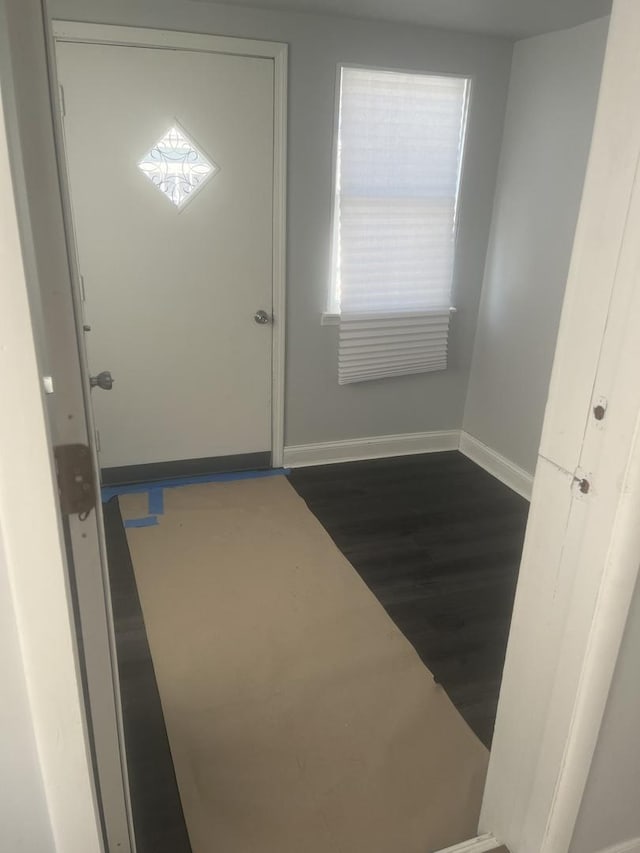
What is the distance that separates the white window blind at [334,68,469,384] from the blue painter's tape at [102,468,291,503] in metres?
0.70

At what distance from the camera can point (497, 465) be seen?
3578 millimetres

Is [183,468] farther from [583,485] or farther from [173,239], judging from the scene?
[583,485]

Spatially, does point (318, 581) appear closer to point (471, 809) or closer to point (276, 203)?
point (471, 809)

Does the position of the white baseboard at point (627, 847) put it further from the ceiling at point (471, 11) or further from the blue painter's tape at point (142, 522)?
the ceiling at point (471, 11)

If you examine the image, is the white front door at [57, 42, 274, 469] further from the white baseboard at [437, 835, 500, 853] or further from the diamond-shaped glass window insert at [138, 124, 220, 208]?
the white baseboard at [437, 835, 500, 853]

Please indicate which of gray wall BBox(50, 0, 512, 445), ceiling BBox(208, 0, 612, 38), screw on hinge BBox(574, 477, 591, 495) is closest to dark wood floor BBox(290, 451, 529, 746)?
gray wall BBox(50, 0, 512, 445)

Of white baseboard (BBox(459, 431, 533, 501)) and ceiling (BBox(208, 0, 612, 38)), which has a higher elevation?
ceiling (BBox(208, 0, 612, 38))

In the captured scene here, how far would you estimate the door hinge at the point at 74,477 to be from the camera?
822 millimetres

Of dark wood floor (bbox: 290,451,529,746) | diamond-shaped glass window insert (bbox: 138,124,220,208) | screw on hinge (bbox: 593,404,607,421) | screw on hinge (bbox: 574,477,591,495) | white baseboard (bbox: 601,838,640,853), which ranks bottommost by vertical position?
dark wood floor (bbox: 290,451,529,746)

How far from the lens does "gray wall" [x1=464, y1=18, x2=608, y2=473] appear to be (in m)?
2.83

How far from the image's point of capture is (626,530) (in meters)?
1.03

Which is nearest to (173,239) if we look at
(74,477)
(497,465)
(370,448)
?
(370,448)

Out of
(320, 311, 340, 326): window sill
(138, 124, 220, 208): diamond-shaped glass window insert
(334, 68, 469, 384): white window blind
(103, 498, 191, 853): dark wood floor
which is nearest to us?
(103, 498, 191, 853): dark wood floor

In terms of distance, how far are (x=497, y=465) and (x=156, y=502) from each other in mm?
1939
